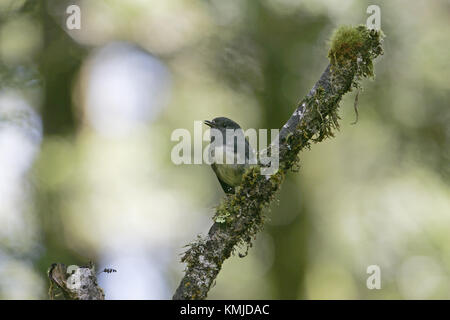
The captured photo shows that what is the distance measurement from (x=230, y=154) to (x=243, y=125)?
4.60m

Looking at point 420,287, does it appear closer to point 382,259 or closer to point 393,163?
point 382,259

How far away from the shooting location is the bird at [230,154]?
525 centimetres

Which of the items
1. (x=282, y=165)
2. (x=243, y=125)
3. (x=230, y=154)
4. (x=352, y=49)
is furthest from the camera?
(x=243, y=125)

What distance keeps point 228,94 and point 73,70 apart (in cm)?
285

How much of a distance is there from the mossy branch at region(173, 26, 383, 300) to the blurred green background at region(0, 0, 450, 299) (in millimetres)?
3954

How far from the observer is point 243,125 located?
9.93 meters

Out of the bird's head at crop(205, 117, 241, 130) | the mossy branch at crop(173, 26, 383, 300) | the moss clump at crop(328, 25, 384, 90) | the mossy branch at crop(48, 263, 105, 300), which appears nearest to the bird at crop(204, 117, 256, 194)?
the bird's head at crop(205, 117, 241, 130)

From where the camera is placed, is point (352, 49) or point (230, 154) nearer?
point (352, 49)

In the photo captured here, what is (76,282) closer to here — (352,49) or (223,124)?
(352,49)

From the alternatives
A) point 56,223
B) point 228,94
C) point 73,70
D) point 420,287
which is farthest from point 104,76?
point 420,287

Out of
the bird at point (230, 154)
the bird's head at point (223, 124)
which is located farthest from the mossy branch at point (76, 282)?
the bird's head at point (223, 124)

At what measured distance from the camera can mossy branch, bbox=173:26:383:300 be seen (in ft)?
11.8

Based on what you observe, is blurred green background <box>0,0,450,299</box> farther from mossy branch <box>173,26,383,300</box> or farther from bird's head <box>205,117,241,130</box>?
mossy branch <box>173,26,383,300</box>

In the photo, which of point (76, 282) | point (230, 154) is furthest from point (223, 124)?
point (76, 282)
